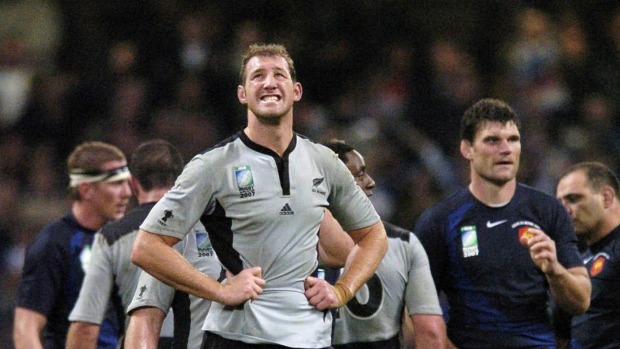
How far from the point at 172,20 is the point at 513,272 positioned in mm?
7237

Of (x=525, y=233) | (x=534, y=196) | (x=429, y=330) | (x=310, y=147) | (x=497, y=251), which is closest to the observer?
(x=310, y=147)

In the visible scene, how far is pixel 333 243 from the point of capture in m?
5.56

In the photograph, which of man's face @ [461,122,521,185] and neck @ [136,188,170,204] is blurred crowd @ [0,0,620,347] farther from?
neck @ [136,188,170,204]

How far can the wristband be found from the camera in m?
A: 4.93

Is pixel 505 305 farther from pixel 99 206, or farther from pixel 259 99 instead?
pixel 99 206

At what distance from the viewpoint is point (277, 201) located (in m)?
4.86

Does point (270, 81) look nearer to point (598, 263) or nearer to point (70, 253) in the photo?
point (70, 253)

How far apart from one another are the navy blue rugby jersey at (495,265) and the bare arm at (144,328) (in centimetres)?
181

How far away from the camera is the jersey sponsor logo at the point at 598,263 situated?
22.1ft

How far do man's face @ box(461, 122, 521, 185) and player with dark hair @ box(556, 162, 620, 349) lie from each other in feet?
2.23

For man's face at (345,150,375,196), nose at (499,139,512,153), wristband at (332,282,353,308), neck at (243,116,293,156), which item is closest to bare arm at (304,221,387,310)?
wristband at (332,282,353,308)

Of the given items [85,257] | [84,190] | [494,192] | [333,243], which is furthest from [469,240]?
[84,190]

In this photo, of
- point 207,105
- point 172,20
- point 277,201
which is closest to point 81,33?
point 172,20

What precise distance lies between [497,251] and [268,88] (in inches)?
76.9
